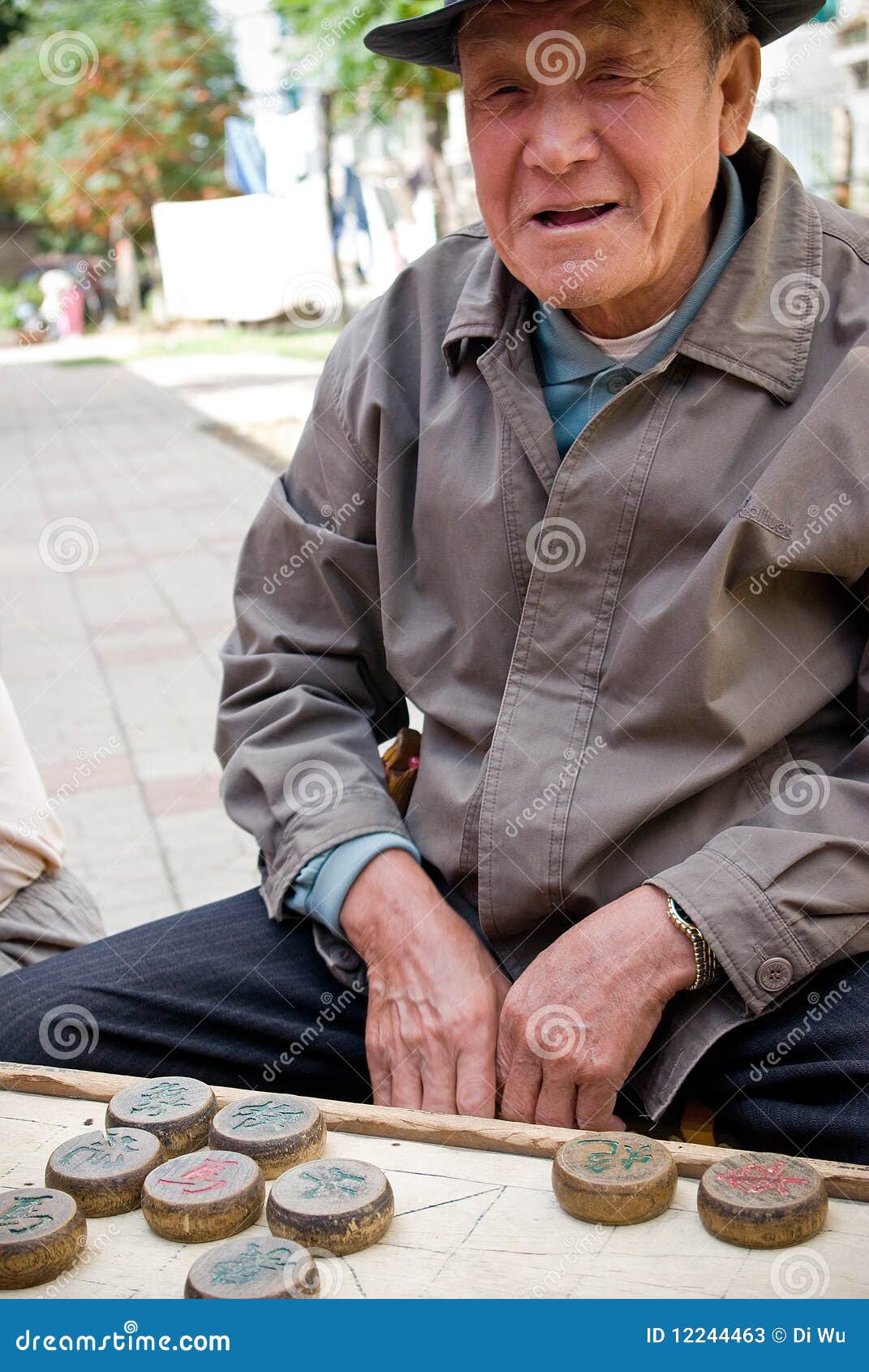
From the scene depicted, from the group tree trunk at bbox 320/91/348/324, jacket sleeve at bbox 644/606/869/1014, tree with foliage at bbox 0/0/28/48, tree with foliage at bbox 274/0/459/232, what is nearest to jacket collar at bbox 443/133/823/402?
jacket sleeve at bbox 644/606/869/1014

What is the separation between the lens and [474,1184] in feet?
4.75

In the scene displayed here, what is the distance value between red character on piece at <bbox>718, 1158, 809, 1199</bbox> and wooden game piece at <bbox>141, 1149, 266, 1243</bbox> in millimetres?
434

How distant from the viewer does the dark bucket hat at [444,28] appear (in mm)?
1833

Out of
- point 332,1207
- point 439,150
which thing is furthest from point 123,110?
point 332,1207

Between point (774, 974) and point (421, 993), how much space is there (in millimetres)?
451

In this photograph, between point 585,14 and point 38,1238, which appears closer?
point 38,1238

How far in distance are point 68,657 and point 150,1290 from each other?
516 cm

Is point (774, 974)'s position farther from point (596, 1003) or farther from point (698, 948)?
point (596, 1003)

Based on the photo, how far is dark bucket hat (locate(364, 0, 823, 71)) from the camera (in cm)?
183

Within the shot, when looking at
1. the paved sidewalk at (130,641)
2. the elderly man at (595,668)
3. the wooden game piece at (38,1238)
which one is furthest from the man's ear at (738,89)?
the paved sidewalk at (130,641)

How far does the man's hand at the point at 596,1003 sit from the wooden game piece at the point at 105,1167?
490 millimetres

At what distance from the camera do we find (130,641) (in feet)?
21.1

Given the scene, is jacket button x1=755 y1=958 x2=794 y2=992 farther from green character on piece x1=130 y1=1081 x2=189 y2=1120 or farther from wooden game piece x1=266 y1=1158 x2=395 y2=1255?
green character on piece x1=130 y1=1081 x2=189 y2=1120

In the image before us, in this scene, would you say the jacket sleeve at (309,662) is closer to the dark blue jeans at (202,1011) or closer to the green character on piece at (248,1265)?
the dark blue jeans at (202,1011)
